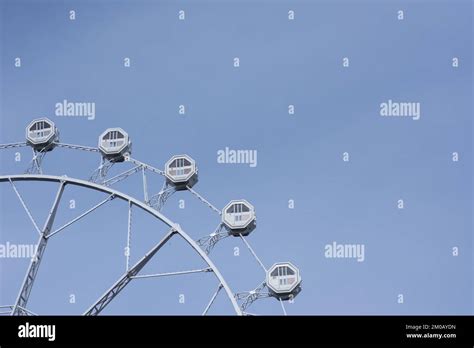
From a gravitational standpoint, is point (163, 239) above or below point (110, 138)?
below

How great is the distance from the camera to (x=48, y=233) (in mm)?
47219
